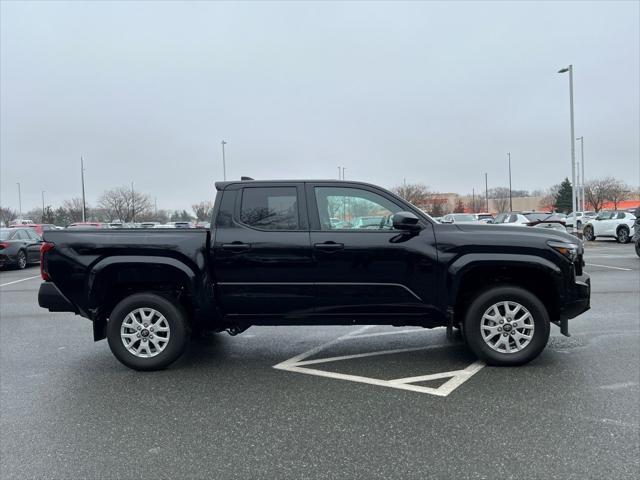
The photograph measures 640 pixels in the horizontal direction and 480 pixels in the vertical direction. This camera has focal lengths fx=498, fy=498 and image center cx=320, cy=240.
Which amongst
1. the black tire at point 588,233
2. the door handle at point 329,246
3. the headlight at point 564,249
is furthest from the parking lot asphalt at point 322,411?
the black tire at point 588,233

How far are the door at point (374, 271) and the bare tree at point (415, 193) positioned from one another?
61732mm

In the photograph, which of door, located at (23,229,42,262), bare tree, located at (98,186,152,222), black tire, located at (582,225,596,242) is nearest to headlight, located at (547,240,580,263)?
door, located at (23,229,42,262)

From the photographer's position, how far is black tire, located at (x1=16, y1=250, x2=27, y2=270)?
665 inches

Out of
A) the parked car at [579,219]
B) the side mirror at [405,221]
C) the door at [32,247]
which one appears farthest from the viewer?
the parked car at [579,219]

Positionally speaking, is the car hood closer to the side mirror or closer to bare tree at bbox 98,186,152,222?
the side mirror

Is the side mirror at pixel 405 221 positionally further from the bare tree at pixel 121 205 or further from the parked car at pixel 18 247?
the bare tree at pixel 121 205

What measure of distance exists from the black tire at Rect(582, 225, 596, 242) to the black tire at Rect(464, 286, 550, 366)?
2377cm

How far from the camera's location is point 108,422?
3.83 meters

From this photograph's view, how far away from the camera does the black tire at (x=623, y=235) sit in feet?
78.1

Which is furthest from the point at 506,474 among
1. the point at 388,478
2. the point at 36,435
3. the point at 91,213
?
the point at 91,213

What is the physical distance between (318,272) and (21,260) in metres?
15.9

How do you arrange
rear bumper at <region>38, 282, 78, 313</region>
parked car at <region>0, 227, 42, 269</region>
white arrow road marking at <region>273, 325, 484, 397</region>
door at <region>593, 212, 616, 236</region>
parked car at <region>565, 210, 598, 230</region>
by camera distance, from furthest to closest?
parked car at <region>565, 210, 598, 230</region> → door at <region>593, 212, 616, 236</region> → parked car at <region>0, 227, 42, 269</region> → rear bumper at <region>38, 282, 78, 313</region> → white arrow road marking at <region>273, 325, 484, 397</region>

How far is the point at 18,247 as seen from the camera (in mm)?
16922

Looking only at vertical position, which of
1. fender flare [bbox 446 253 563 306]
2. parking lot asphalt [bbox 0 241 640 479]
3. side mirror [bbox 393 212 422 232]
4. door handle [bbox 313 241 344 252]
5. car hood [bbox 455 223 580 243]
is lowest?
parking lot asphalt [bbox 0 241 640 479]
